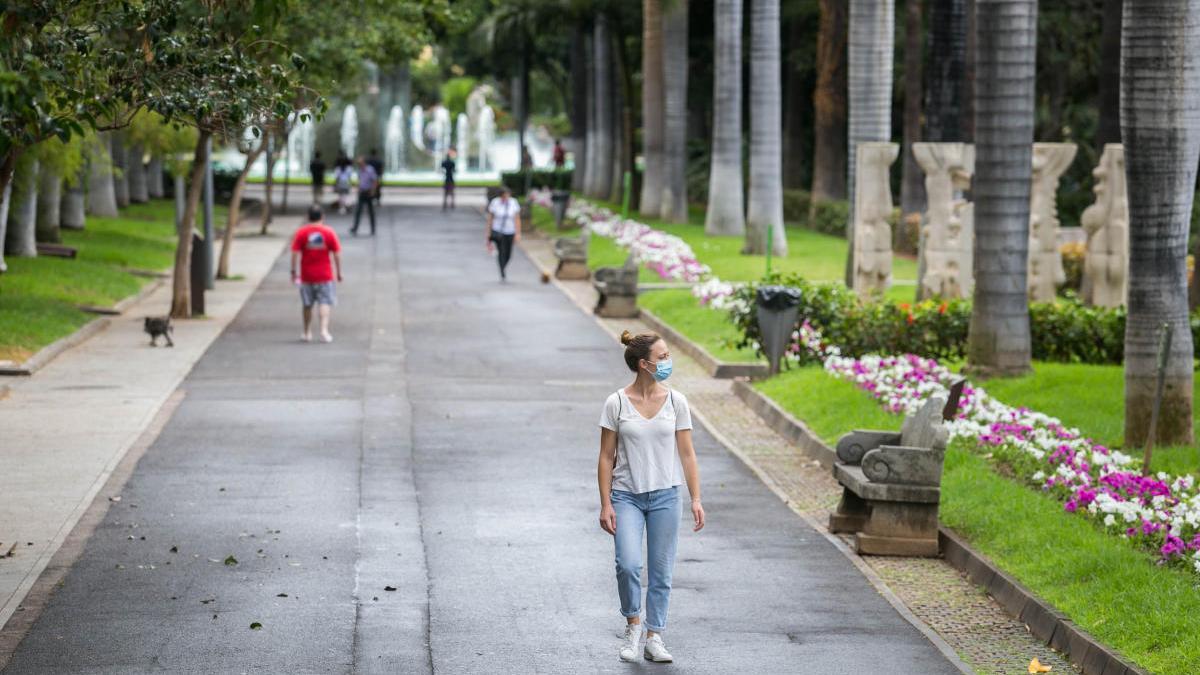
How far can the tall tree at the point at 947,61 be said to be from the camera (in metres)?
37.7

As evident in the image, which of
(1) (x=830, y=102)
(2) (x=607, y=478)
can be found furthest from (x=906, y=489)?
(1) (x=830, y=102)

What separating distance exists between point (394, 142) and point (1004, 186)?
6639 cm

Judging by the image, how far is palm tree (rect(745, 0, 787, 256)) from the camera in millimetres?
34531

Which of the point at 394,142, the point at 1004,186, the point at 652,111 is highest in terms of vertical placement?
the point at 652,111

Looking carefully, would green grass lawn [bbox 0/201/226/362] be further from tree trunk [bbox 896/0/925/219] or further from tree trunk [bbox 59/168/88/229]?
tree trunk [bbox 896/0/925/219]

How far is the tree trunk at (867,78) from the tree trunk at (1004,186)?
42.1ft

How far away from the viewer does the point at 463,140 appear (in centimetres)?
9838

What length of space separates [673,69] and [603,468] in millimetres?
35847

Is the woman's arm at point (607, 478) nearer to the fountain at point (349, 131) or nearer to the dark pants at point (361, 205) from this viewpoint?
the dark pants at point (361, 205)

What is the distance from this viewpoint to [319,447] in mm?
15977

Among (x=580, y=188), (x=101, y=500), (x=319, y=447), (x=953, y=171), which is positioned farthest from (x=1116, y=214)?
(x=580, y=188)

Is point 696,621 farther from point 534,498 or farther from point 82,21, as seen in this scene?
point 82,21

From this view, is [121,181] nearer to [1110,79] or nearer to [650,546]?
[1110,79]

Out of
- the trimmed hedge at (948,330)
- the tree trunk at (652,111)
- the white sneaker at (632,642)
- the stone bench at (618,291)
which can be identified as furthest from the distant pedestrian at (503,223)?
the white sneaker at (632,642)
